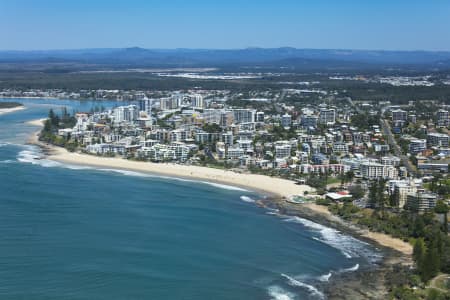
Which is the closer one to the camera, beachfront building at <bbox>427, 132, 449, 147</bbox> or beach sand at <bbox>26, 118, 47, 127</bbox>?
beachfront building at <bbox>427, 132, 449, 147</bbox>

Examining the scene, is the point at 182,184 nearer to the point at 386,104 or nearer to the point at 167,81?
the point at 386,104

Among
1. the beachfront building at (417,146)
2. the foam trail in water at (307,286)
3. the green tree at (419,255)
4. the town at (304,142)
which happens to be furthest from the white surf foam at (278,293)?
the beachfront building at (417,146)

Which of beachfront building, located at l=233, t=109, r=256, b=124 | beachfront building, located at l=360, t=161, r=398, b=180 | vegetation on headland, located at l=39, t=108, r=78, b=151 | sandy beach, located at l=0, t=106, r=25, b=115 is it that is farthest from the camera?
sandy beach, located at l=0, t=106, r=25, b=115

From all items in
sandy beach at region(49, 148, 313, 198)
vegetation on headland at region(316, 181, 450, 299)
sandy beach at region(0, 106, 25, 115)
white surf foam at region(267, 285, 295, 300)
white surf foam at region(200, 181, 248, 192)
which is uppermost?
sandy beach at region(0, 106, 25, 115)

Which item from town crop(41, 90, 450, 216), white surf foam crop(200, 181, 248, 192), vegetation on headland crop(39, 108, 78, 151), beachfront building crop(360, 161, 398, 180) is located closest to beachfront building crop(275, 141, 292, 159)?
town crop(41, 90, 450, 216)

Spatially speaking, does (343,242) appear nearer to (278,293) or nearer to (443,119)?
(278,293)

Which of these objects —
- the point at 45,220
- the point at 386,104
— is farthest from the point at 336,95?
the point at 45,220

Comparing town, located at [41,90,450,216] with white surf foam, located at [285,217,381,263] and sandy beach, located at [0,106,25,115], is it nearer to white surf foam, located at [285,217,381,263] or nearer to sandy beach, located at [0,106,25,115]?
white surf foam, located at [285,217,381,263]
